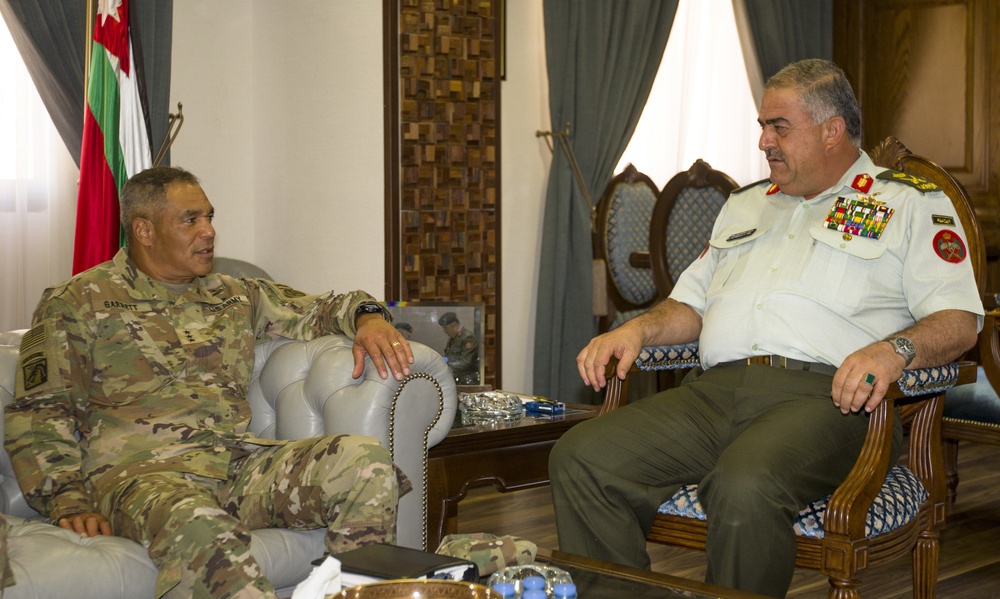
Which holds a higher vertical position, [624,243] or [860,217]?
[860,217]

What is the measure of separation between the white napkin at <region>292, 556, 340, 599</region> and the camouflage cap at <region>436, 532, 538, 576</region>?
35 centimetres

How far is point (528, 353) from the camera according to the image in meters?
4.98

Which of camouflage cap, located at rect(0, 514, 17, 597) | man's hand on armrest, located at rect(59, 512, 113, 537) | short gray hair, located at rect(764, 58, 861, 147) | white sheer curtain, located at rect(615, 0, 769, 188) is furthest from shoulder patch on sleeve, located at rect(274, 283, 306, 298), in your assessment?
white sheer curtain, located at rect(615, 0, 769, 188)

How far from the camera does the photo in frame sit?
2.94 meters

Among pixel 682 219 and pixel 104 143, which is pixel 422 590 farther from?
pixel 682 219

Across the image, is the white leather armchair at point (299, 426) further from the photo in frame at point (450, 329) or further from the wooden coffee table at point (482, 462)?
the photo in frame at point (450, 329)

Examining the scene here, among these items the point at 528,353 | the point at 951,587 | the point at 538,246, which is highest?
the point at 538,246

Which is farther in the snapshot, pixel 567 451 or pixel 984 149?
pixel 984 149

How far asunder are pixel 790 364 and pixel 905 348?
30cm

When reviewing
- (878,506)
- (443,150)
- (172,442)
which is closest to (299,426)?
(172,442)

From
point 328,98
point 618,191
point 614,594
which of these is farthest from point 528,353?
point 614,594

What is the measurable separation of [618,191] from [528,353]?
84cm

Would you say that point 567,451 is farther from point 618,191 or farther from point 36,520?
point 618,191

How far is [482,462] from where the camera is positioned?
2645 mm
